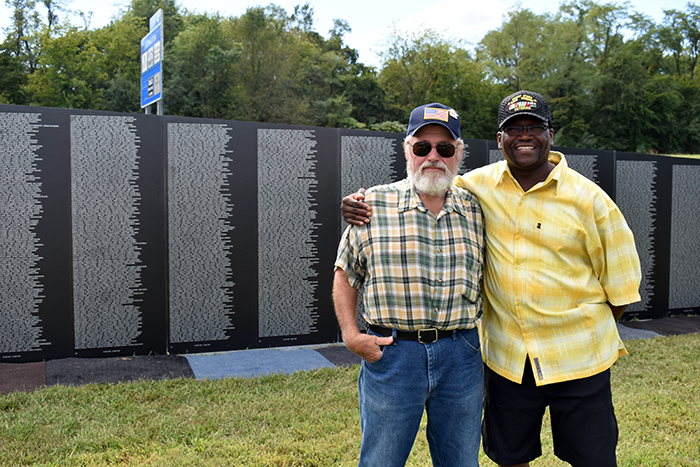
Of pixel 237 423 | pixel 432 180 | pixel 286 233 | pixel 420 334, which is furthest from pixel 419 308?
pixel 286 233

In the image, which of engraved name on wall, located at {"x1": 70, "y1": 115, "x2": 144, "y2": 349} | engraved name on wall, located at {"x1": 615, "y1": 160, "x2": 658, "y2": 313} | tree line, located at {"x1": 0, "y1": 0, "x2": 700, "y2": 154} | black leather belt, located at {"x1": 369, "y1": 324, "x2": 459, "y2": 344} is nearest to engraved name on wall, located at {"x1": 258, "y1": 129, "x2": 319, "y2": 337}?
engraved name on wall, located at {"x1": 70, "y1": 115, "x2": 144, "y2": 349}

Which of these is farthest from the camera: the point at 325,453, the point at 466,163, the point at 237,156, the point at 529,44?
the point at 529,44

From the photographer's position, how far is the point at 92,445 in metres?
3.16

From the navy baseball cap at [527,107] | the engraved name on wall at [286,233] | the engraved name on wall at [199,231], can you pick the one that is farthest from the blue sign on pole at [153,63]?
the navy baseball cap at [527,107]

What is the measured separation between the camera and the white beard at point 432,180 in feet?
6.80

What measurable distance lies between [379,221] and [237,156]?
3434mm

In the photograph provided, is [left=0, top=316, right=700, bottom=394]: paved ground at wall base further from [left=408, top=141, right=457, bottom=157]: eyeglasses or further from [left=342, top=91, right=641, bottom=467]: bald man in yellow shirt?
[left=408, top=141, right=457, bottom=157]: eyeglasses

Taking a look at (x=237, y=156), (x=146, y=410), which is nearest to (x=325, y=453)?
(x=146, y=410)

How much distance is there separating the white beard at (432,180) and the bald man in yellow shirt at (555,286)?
0.79 feet

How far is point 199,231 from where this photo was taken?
5.08 meters

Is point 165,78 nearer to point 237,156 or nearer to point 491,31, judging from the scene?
point 491,31

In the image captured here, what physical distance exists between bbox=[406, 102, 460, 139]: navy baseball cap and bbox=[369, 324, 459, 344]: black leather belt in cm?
77

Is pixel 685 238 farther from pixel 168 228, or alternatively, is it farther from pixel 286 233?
pixel 168 228

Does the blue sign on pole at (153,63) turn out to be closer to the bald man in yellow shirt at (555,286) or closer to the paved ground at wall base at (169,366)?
the paved ground at wall base at (169,366)
